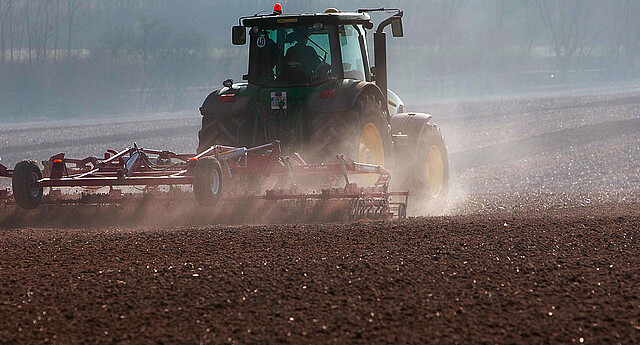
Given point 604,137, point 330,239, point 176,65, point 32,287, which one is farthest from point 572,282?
point 176,65

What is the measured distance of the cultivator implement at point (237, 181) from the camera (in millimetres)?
8182

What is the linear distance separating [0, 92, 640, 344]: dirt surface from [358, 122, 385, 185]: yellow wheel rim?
1.49m

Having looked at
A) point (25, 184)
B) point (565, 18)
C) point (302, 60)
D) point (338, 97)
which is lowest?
point (25, 184)

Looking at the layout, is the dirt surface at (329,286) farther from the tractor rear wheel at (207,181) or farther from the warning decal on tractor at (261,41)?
the warning decal on tractor at (261,41)

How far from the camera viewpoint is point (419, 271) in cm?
555

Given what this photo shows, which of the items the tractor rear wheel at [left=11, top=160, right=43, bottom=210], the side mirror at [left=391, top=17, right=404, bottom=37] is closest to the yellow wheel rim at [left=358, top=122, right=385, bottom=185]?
the side mirror at [left=391, top=17, right=404, bottom=37]

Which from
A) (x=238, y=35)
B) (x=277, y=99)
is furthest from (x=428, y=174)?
(x=238, y=35)

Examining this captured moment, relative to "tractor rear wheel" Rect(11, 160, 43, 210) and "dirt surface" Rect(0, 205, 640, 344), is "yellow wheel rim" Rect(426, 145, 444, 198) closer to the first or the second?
"dirt surface" Rect(0, 205, 640, 344)

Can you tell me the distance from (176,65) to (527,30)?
148 ft

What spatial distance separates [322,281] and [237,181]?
4.44 metres

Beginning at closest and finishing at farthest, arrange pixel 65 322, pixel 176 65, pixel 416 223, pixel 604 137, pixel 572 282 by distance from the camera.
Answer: pixel 65 322, pixel 572 282, pixel 416 223, pixel 604 137, pixel 176 65

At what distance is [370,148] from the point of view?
9812 mm

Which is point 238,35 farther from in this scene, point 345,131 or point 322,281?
point 322,281

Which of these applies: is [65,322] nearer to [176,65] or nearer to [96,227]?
[96,227]
